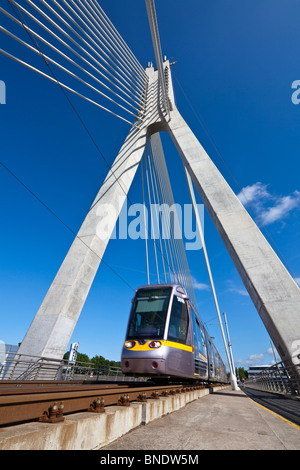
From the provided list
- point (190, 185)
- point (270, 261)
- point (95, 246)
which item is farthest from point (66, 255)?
point (270, 261)

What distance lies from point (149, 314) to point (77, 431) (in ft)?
18.4

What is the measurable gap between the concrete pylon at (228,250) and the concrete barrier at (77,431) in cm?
636

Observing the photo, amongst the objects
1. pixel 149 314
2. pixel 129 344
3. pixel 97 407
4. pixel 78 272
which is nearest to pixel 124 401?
pixel 97 407

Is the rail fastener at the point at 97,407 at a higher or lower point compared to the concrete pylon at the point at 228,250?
lower

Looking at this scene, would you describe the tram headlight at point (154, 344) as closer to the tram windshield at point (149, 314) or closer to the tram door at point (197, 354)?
the tram windshield at point (149, 314)

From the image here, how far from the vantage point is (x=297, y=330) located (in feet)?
24.2

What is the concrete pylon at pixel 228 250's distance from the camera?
7.85m

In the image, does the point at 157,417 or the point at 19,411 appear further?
the point at 157,417

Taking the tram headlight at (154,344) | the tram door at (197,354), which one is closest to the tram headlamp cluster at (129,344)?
the tram headlight at (154,344)

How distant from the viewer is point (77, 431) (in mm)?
1773

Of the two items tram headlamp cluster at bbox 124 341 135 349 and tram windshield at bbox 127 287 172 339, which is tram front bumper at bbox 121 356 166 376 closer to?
tram headlamp cluster at bbox 124 341 135 349

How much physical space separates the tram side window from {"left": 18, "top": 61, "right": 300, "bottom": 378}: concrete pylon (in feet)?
8.57

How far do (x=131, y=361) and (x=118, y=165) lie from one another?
979 centimetres
